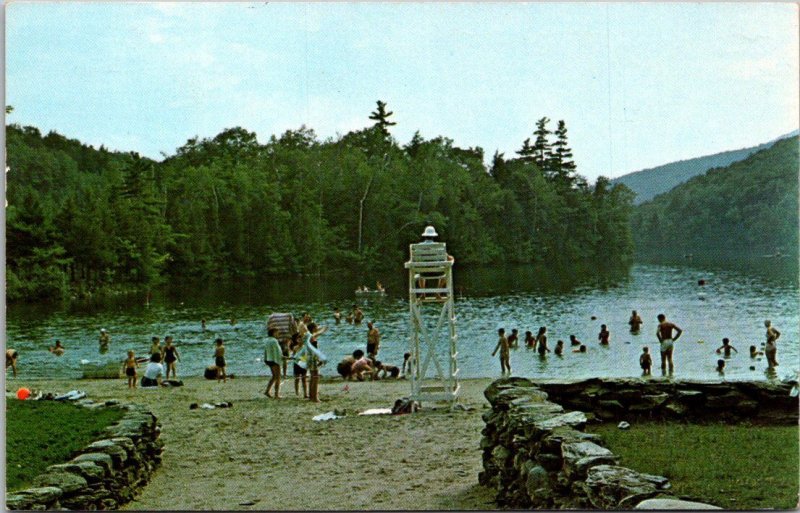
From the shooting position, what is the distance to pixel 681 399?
916 centimetres

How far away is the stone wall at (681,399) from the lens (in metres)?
9.06

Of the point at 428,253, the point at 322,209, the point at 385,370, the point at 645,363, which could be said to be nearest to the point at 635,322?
the point at 645,363

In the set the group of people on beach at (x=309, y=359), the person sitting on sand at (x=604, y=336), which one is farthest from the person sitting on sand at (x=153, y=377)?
the person sitting on sand at (x=604, y=336)

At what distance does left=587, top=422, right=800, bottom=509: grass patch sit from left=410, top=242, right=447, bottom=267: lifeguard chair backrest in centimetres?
415

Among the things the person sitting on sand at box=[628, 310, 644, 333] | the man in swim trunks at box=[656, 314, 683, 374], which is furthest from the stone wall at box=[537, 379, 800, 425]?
the person sitting on sand at box=[628, 310, 644, 333]

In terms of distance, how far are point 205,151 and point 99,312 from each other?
13.0ft

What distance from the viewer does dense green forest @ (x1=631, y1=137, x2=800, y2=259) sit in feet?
41.6

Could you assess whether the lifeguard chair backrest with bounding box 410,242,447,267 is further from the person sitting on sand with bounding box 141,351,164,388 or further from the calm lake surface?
the calm lake surface

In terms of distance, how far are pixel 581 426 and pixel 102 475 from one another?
152 inches

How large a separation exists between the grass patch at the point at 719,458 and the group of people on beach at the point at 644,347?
34.1 ft

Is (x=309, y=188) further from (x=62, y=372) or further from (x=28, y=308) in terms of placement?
(x=28, y=308)

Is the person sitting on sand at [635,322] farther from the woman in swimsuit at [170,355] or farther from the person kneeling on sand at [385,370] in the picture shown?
the woman in swimsuit at [170,355]

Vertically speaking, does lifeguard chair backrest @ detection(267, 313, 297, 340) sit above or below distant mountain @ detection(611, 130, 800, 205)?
below

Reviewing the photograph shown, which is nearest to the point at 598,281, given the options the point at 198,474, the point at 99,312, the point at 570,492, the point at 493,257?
the point at 493,257
